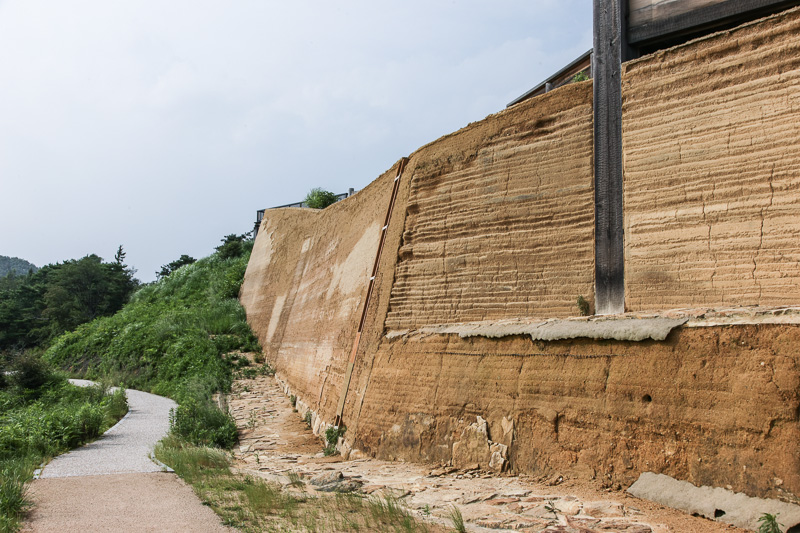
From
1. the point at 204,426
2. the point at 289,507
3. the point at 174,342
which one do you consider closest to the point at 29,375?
the point at 174,342

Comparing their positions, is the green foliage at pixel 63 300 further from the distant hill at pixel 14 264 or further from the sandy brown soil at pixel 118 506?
the distant hill at pixel 14 264

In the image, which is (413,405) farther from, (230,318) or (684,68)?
(230,318)

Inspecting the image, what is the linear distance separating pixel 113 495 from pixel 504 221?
4.93m

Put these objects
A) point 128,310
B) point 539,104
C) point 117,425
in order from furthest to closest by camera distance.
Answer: point 128,310
point 117,425
point 539,104

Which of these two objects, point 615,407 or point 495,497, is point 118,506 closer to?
point 495,497

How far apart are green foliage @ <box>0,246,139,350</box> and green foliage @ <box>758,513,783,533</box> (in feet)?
104

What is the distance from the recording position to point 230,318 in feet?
64.7

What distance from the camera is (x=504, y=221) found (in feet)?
23.0

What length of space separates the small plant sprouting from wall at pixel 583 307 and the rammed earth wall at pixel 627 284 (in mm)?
72

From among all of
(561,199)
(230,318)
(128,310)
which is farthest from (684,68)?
(128,310)

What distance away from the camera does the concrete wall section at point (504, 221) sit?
6312mm

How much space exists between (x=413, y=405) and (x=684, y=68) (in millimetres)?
4398

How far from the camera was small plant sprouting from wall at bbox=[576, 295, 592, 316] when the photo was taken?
589cm

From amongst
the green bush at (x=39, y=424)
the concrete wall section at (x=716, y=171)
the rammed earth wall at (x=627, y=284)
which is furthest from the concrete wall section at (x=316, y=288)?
the concrete wall section at (x=716, y=171)
